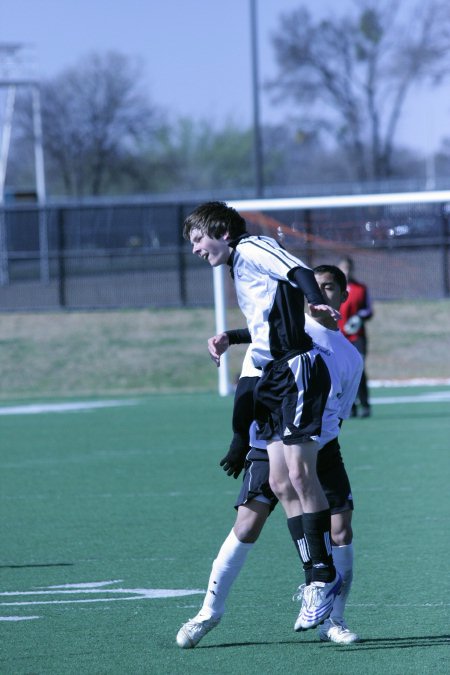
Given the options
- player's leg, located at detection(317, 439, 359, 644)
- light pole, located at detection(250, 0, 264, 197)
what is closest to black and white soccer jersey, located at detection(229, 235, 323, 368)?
player's leg, located at detection(317, 439, 359, 644)

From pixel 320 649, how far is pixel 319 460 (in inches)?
32.8

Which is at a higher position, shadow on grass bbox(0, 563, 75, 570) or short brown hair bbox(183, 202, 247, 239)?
short brown hair bbox(183, 202, 247, 239)

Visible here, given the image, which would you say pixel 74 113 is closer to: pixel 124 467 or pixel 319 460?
pixel 124 467

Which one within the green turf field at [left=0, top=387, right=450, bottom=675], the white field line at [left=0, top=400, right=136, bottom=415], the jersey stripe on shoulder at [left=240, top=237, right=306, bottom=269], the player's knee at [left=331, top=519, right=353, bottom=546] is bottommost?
the white field line at [left=0, top=400, right=136, bottom=415]

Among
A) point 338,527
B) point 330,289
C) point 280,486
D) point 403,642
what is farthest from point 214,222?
point 403,642

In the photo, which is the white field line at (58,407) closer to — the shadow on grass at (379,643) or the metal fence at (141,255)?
the metal fence at (141,255)

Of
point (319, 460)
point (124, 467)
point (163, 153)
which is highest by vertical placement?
point (163, 153)

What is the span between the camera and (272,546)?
28.3ft

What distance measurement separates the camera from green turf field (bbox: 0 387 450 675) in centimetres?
588

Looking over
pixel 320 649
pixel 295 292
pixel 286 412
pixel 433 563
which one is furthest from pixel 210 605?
pixel 433 563

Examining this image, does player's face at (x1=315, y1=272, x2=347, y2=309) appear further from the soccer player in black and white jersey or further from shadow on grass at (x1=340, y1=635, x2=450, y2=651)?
shadow on grass at (x1=340, y1=635, x2=450, y2=651)

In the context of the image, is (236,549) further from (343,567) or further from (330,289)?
(330,289)

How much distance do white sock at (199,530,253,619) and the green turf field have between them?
21cm

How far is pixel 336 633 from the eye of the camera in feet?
19.8
